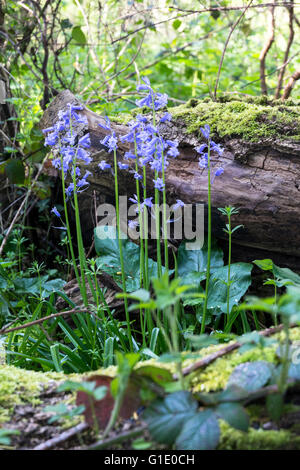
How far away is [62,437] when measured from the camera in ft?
3.60

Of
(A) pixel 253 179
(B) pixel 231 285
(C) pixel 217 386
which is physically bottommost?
(B) pixel 231 285

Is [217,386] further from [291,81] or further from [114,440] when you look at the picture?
[291,81]

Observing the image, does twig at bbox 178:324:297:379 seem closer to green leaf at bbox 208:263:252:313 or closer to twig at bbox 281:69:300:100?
green leaf at bbox 208:263:252:313

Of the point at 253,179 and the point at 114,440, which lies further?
the point at 253,179

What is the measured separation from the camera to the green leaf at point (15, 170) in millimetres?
3047

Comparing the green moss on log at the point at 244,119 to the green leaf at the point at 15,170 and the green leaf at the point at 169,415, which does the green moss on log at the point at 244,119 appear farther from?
the green leaf at the point at 169,415

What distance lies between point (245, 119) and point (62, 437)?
1847mm

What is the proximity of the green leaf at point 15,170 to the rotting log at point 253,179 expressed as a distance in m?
0.80

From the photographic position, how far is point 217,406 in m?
1.03

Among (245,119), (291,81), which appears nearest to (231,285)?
(245,119)

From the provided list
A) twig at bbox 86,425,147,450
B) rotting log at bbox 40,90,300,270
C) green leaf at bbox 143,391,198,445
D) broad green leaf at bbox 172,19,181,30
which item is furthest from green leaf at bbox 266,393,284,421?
broad green leaf at bbox 172,19,181,30

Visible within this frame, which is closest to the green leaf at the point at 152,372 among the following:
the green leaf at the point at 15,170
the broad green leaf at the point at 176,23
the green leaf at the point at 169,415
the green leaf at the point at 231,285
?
the green leaf at the point at 169,415

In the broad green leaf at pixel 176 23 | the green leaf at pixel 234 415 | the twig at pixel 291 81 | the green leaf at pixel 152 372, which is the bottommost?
the green leaf at pixel 234 415

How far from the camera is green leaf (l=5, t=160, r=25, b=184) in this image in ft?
10.00
